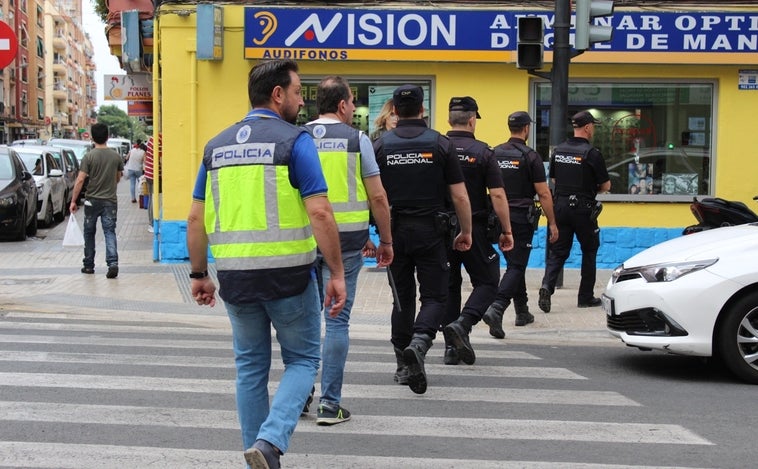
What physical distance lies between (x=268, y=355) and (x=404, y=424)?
5.06 ft

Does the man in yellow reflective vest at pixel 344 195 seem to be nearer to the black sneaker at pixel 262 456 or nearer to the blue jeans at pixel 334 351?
the blue jeans at pixel 334 351

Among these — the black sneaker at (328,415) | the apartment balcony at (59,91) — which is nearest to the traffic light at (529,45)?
the black sneaker at (328,415)

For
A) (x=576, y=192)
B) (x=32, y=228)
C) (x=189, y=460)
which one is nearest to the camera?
(x=189, y=460)

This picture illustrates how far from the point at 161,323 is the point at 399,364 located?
154 inches

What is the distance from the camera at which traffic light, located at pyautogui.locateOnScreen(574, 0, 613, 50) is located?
11.2 metres

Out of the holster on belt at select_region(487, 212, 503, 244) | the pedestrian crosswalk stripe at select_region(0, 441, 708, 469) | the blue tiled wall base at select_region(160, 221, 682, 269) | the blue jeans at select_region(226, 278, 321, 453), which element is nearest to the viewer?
the blue jeans at select_region(226, 278, 321, 453)

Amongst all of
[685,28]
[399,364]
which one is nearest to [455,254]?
[399,364]

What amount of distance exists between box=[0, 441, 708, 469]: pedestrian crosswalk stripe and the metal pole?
653 cm

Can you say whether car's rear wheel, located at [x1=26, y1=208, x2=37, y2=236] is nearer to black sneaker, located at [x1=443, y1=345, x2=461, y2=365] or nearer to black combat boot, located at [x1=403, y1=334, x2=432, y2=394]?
black sneaker, located at [x1=443, y1=345, x2=461, y2=365]

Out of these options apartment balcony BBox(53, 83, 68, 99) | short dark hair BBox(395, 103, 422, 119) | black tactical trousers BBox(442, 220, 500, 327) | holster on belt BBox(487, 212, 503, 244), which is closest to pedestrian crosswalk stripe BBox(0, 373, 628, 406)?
black tactical trousers BBox(442, 220, 500, 327)

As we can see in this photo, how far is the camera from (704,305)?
7.03 metres

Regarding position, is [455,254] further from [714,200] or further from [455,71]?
[455,71]

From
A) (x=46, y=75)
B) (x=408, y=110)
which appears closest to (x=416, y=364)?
(x=408, y=110)

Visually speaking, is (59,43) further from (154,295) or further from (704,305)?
(704,305)
